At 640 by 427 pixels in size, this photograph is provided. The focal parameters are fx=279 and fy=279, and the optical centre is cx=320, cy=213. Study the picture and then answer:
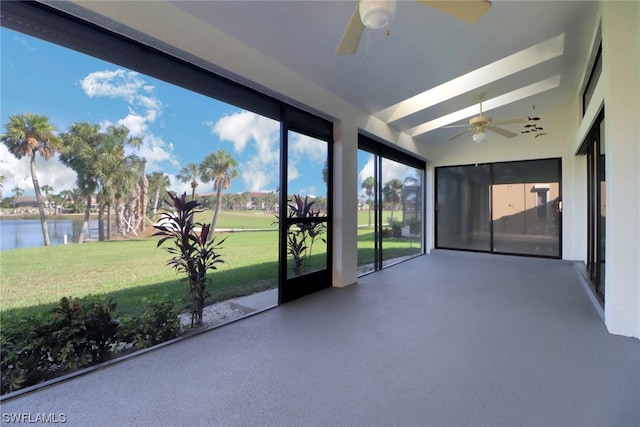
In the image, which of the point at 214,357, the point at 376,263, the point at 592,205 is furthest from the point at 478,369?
the point at 592,205

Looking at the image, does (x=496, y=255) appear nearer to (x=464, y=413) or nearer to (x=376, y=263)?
(x=376, y=263)

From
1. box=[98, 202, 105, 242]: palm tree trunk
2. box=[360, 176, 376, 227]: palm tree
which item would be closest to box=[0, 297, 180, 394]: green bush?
box=[98, 202, 105, 242]: palm tree trunk

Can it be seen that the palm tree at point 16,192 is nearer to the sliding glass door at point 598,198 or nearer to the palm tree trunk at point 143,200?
the palm tree trunk at point 143,200

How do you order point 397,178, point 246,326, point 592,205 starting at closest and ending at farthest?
point 246,326 < point 592,205 < point 397,178

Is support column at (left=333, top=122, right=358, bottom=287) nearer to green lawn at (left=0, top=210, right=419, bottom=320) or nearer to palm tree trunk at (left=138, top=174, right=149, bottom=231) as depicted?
green lawn at (left=0, top=210, right=419, bottom=320)

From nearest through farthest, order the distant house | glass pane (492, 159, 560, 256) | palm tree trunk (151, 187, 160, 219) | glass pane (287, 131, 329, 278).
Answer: the distant house < palm tree trunk (151, 187, 160, 219) < glass pane (287, 131, 329, 278) < glass pane (492, 159, 560, 256)

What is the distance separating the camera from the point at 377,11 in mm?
1576

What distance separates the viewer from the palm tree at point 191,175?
127 inches

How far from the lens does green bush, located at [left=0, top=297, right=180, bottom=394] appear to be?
6.38 feet

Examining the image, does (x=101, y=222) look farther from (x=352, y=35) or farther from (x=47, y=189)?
(x=352, y=35)

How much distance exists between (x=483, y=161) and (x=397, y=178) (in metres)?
2.49

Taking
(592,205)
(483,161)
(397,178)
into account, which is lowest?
(592,205)

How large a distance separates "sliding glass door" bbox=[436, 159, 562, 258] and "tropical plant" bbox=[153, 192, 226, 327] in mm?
6586

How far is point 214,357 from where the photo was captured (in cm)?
232
